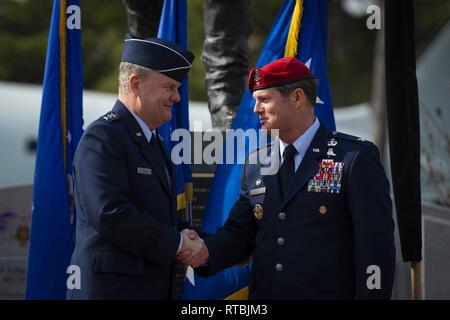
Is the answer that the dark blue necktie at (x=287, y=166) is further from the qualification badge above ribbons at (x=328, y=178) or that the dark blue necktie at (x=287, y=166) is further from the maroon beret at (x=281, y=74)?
the maroon beret at (x=281, y=74)

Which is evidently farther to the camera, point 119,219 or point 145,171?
point 145,171

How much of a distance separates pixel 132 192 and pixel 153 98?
49cm

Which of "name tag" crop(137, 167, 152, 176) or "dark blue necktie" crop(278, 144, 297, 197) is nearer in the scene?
"name tag" crop(137, 167, 152, 176)

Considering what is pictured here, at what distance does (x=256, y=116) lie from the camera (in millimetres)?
5367

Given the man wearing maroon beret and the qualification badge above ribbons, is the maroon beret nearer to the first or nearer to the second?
the man wearing maroon beret

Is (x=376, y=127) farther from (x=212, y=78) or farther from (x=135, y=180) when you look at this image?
(x=135, y=180)

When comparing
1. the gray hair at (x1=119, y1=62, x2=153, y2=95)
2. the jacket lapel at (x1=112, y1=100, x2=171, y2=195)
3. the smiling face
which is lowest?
the jacket lapel at (x1=112, y1=100, x2=171, y2=195)

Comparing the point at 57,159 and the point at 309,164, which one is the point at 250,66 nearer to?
the point at 57,159

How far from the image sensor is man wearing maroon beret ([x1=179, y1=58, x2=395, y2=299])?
3982mm

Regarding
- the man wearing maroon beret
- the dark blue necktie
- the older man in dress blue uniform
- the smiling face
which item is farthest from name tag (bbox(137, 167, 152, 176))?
the dark blue necktie

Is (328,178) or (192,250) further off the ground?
(328,178)

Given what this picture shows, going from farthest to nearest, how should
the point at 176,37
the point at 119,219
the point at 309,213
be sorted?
the point at 176,37 → the point at 309,213 → the point at 119,219

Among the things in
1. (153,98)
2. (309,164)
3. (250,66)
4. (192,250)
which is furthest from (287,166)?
(250,66)
